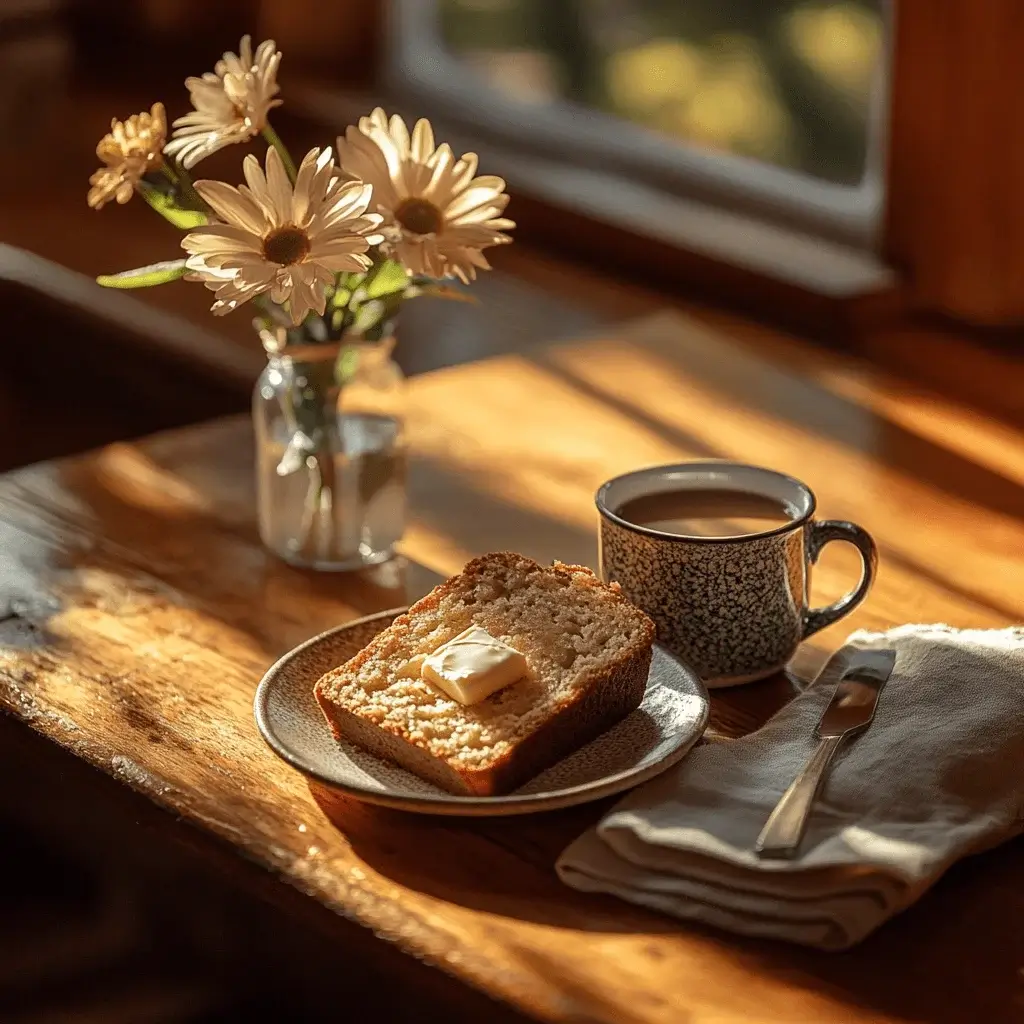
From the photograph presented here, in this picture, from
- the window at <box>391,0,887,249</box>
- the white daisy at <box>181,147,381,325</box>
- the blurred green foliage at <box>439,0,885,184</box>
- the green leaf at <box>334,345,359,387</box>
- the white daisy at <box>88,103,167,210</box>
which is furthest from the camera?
the blurred green foliage at <box>439,0,885,184</box>

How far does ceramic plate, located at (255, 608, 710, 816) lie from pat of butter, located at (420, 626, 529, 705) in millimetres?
52

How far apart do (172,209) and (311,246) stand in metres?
0.15

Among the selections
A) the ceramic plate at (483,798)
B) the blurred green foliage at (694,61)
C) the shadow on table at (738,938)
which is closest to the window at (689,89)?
the blurred green foliage at (694,61)

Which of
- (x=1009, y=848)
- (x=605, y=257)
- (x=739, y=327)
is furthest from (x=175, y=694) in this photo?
(x=605, y=257)

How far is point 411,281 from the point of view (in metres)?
1.13

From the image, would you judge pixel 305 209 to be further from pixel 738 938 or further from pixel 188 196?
pixel 738 938

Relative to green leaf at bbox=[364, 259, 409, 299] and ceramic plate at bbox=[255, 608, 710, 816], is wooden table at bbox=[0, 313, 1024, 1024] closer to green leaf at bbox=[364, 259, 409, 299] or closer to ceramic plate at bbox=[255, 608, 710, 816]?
ceramic plate at bbox=[255, 608, 710, 816]

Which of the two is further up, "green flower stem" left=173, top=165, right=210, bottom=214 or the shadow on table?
"green flower stem" left=173, top=165, right=210, bottom=214

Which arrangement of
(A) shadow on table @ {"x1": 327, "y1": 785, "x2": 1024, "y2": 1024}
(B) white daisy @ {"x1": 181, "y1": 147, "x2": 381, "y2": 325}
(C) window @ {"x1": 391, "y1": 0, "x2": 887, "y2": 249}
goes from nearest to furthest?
(A) shadow on table @ {"x1": 327, "y1": 785, "x2": 1024, "y2": 1024} < (B) white daisy @ {"x1": 181, "y1": 147, "x2": 381, "y2": 325} < (C) window @ {"x1": 391, "y1": 0, "x2": 887, "y2": 249}

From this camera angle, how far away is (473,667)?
0.91 metres

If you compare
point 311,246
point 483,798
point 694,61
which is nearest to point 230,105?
point 311,246

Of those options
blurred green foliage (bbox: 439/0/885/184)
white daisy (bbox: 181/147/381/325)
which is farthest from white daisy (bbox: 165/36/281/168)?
blurred green foliage (bbox: 439/0/885/184)

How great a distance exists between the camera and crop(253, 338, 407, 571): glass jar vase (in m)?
1.19

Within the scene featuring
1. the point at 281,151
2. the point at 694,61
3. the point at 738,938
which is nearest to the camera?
the point at 738,938
